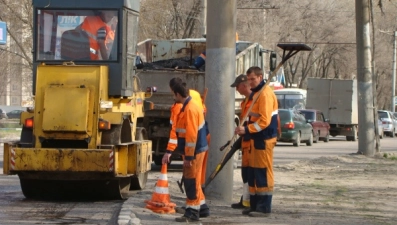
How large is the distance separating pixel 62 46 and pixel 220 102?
2986 mm

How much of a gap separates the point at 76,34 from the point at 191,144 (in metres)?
4.12

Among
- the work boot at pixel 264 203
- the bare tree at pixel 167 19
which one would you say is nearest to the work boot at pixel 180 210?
the work boot at pixel 264 203

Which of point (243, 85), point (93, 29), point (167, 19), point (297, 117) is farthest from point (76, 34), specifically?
point (167, 19)

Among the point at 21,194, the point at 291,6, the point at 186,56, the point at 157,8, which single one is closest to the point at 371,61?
the point at 186,56

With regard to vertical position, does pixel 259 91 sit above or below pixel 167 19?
below

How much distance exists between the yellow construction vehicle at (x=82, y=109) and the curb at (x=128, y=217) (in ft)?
3.91

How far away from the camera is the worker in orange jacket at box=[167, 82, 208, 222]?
10.1 meters

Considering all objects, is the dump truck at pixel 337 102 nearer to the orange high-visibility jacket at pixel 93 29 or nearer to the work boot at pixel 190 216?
the orange high-visibility jacket at pixel 93 29

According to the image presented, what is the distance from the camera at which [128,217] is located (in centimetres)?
1029

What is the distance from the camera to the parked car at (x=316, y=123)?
1487 inches

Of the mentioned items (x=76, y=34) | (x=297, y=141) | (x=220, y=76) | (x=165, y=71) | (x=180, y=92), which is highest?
(x=76, y=34)

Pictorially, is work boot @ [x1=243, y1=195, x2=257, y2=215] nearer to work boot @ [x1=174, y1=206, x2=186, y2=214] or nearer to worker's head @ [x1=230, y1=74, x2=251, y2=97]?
work boot @ [x1=174, y1=206, x2=186, y2=214]

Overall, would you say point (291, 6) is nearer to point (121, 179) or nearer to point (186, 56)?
point (186, 56)

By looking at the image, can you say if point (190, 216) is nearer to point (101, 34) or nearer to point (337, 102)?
point (101, 34)
